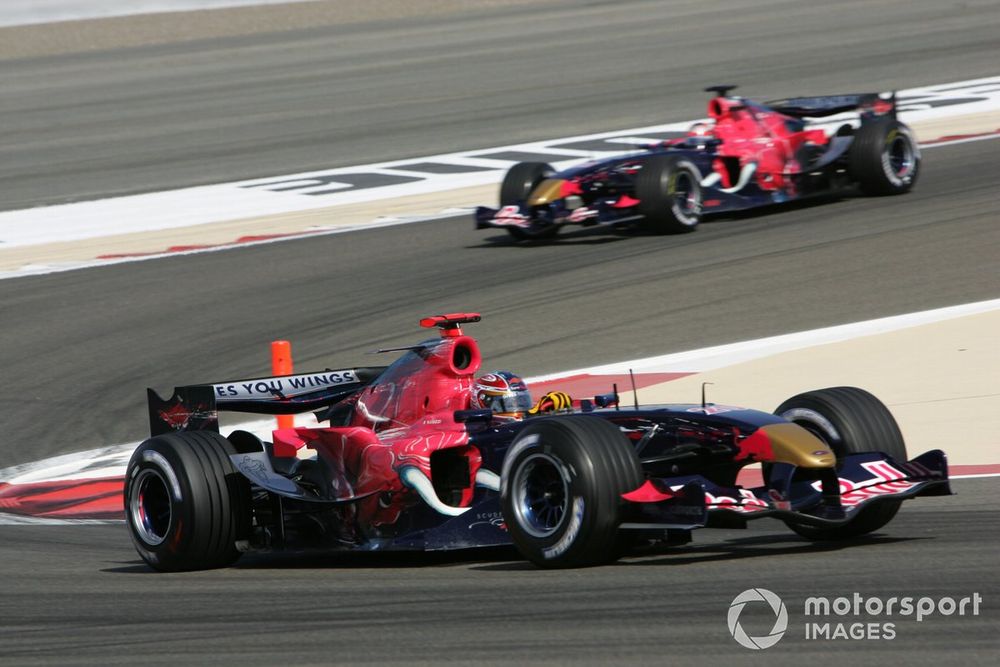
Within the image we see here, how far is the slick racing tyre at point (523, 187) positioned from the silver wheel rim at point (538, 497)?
11.6m

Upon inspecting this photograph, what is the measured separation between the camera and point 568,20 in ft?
143

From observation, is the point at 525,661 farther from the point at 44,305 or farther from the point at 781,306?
the point at 44,305

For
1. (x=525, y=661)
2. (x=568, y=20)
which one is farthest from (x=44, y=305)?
(x=568, y=20)

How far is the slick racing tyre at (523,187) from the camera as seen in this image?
63.5 ft

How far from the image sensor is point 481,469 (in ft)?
27.6

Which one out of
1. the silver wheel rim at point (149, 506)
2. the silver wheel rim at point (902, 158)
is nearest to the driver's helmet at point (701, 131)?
the silver wheel rim at point (902, 158)

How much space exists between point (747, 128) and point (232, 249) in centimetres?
629

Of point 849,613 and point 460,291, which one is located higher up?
point 460,291

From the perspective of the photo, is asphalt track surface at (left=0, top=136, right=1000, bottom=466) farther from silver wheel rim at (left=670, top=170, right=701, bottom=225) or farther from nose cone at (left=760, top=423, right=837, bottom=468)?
nose cone at (left=760, top=423, right=837, bottom=468)

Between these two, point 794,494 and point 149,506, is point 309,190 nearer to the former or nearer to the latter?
point 149,506

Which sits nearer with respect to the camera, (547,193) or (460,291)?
(460,291)

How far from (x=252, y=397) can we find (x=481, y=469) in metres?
1.90

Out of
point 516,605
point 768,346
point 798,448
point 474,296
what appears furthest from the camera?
point 474,296

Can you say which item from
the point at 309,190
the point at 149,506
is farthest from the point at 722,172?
the point at 149,506
